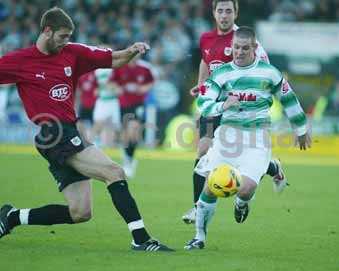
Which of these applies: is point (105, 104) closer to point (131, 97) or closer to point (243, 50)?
point (131, 97)

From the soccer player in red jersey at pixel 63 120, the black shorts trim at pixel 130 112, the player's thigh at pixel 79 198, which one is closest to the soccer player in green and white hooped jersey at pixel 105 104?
the black shorts trim at pixel 130 112

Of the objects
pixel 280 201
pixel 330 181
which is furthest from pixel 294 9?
pixel 280 201

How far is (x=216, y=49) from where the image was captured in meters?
11.1

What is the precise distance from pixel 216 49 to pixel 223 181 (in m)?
2.65

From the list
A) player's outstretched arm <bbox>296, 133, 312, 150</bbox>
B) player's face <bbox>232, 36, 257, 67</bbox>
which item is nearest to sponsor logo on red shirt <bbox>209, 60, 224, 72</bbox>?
player's face <bbox>232, 36, 257, 67</bbox>

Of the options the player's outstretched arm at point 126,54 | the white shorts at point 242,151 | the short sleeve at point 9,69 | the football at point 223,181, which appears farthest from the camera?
the white shorts at point 242,151

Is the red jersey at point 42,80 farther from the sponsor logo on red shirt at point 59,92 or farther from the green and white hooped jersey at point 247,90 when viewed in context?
the green and white hooped jersey at point 247,90

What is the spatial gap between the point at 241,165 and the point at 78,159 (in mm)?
1550

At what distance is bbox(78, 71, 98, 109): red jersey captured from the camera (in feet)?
63.8

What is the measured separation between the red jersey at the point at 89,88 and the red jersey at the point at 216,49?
8.27 meters

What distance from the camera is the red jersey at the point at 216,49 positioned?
11008 mm

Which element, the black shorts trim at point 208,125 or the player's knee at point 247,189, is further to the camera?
the black shorts trim at point 208,125

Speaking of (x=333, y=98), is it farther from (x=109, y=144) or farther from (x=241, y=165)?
(x=241, y=165)

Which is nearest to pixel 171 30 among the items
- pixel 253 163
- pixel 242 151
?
pixel 242 151
